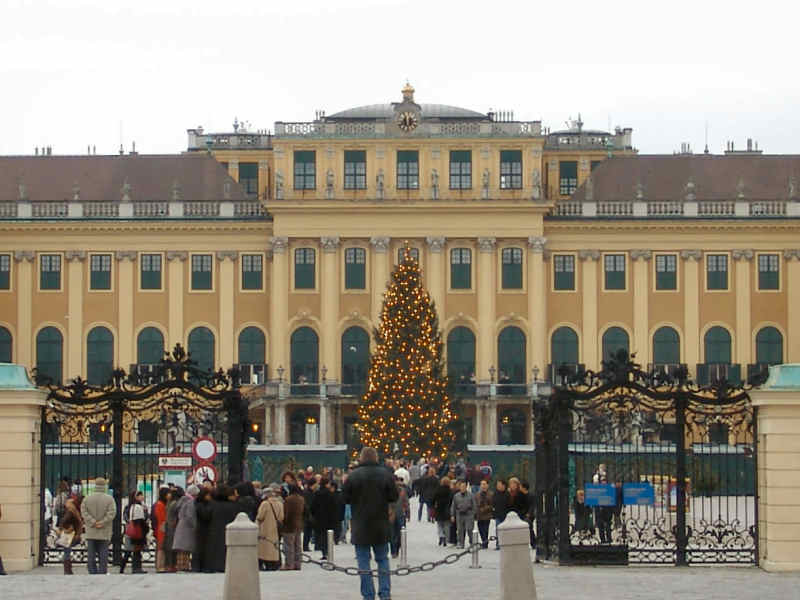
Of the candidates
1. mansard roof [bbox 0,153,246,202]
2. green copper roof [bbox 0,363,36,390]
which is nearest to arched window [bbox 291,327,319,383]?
mansard roof [bbox 0,153,246,202]

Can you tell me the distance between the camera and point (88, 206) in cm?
9075

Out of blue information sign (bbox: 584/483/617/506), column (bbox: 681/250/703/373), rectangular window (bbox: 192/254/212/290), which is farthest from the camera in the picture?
rectangular window (bbox: 192/254/212/290)

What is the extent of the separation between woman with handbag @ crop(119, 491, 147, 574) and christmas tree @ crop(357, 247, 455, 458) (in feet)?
138

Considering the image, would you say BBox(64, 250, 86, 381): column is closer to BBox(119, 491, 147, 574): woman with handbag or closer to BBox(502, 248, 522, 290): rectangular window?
BBox(502, 248, 522, 290): rectangular window

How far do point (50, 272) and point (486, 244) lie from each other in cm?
1676

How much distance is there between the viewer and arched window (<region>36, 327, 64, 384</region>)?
8938 cm

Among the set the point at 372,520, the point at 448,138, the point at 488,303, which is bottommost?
the point at 372,520

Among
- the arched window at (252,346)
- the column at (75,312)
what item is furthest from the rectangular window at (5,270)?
the arched window at (252,346)

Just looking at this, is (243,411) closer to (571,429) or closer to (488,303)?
(571,429)

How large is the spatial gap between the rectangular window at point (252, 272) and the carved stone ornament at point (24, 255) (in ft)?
26.5

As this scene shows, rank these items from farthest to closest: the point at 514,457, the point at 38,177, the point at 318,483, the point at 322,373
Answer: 1. the point at 38,177
2. the point at 322,373
3. the point at 514,457
4. the point at 318,483

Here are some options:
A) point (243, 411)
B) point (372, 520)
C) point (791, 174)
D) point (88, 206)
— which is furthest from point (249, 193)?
point (372, 520)

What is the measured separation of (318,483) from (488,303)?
5207cm

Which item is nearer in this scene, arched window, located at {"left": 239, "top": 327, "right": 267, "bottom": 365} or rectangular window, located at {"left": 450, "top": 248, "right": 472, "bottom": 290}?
rectangular window, located at {"left": 450, "top": 248, "right": 472, "bottom": 290}
